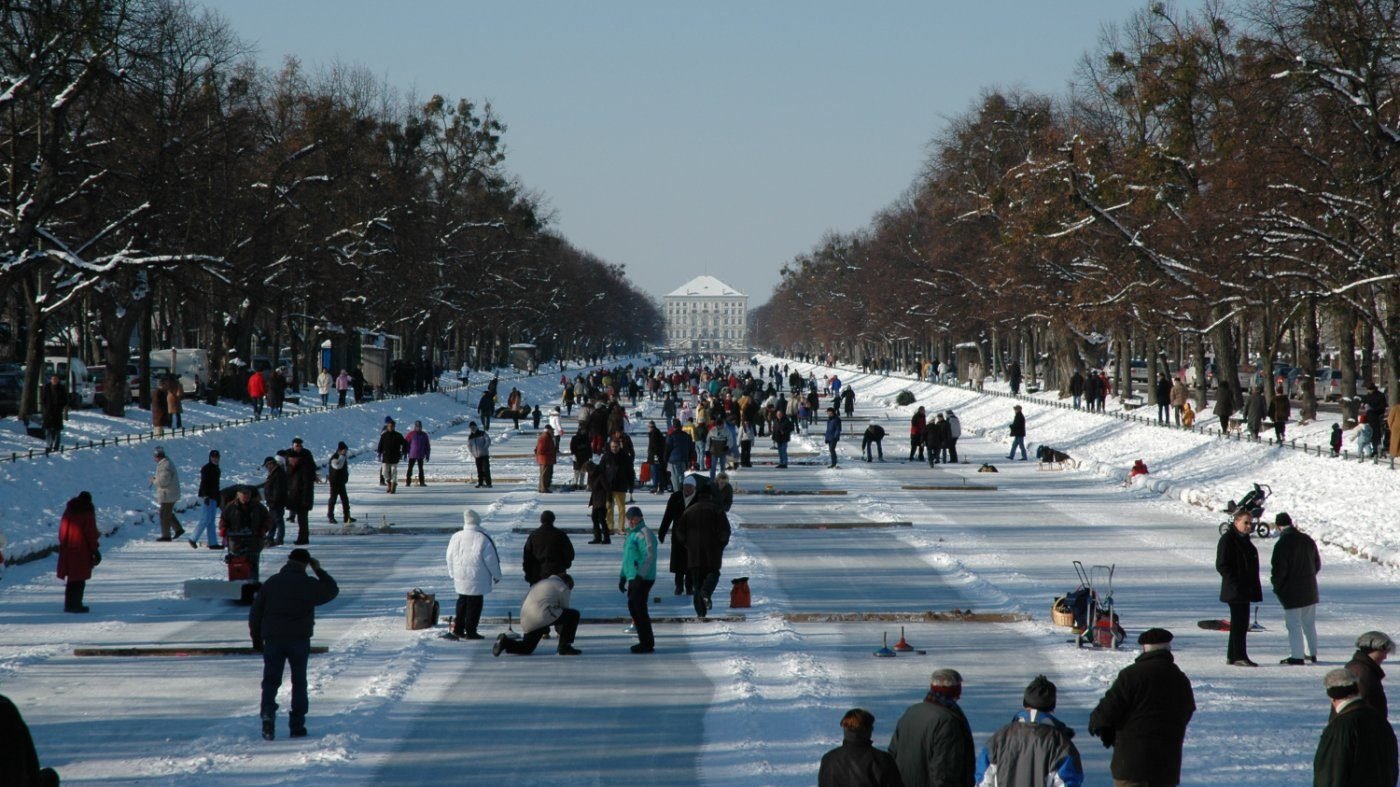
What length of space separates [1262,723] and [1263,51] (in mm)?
21461

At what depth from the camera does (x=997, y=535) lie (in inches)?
897

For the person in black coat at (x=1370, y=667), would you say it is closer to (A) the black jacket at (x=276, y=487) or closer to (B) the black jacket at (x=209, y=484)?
(B) the black jacket at (x=209, y=484)

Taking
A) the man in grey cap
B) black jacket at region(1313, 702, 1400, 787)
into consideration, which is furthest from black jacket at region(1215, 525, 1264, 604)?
the man in grey cap

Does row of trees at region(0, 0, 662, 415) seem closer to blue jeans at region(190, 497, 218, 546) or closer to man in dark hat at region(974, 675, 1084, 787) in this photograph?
blue jeans at region(190, 497, 218, 546)

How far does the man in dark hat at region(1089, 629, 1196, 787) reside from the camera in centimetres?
787

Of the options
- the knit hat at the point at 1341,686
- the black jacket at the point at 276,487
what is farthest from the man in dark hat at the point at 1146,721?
Answer: the black jacket at the point at 276,487

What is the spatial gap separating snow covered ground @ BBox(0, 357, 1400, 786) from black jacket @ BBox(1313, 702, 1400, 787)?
2580 millimetres

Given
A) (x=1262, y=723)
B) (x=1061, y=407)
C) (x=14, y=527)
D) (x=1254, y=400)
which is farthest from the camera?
(x=1061, y=407)

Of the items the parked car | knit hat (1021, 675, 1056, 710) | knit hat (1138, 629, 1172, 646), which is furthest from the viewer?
the parked car

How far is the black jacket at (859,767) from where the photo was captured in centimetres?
658

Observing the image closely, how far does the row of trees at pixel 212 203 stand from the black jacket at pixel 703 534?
14.7 meters

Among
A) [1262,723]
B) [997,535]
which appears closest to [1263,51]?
[997,535]

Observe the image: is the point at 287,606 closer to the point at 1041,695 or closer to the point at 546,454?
the point at 1041,695

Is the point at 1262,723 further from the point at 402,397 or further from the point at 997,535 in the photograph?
the point at 402,397
